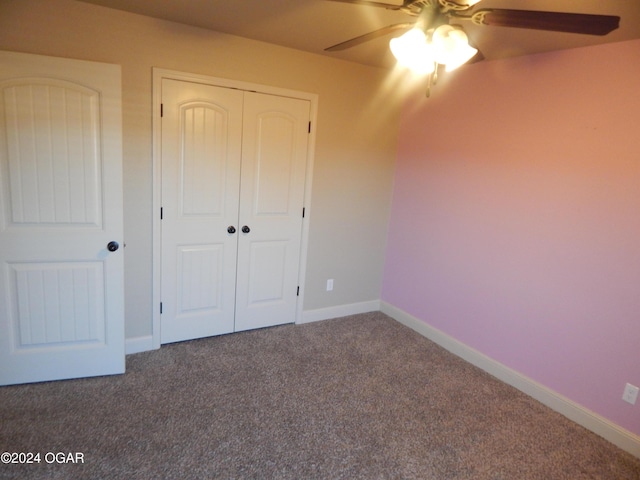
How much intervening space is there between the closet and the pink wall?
49.1 inches

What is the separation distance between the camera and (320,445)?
84.5 inches

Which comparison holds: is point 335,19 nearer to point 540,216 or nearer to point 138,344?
point 540,216

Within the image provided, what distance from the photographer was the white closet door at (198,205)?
2.86 metres

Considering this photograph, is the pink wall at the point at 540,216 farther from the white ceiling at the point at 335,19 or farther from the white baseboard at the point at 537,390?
the white ceiling at the point at 335,19

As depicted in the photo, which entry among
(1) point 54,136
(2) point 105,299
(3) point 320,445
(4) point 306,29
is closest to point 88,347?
(2) point 105,299

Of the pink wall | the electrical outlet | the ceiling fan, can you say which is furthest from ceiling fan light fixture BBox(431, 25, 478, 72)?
A: the electrical outlet

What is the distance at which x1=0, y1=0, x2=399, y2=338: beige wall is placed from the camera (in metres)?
2.43

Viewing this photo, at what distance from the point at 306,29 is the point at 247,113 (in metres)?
0.77

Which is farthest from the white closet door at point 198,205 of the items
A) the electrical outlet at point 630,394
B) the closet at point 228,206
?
the electrical outlet at point 630,394

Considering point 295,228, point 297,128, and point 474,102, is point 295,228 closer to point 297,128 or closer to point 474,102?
point 297,128

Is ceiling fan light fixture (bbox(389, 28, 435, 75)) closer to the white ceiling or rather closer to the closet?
the white ceiling

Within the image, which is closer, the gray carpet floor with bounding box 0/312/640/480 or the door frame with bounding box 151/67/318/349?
the gray carpet floor with bounding box 0/312/640/480

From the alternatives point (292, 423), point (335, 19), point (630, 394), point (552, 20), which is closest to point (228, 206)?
point (335, 19)

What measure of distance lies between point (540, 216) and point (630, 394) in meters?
1.18
